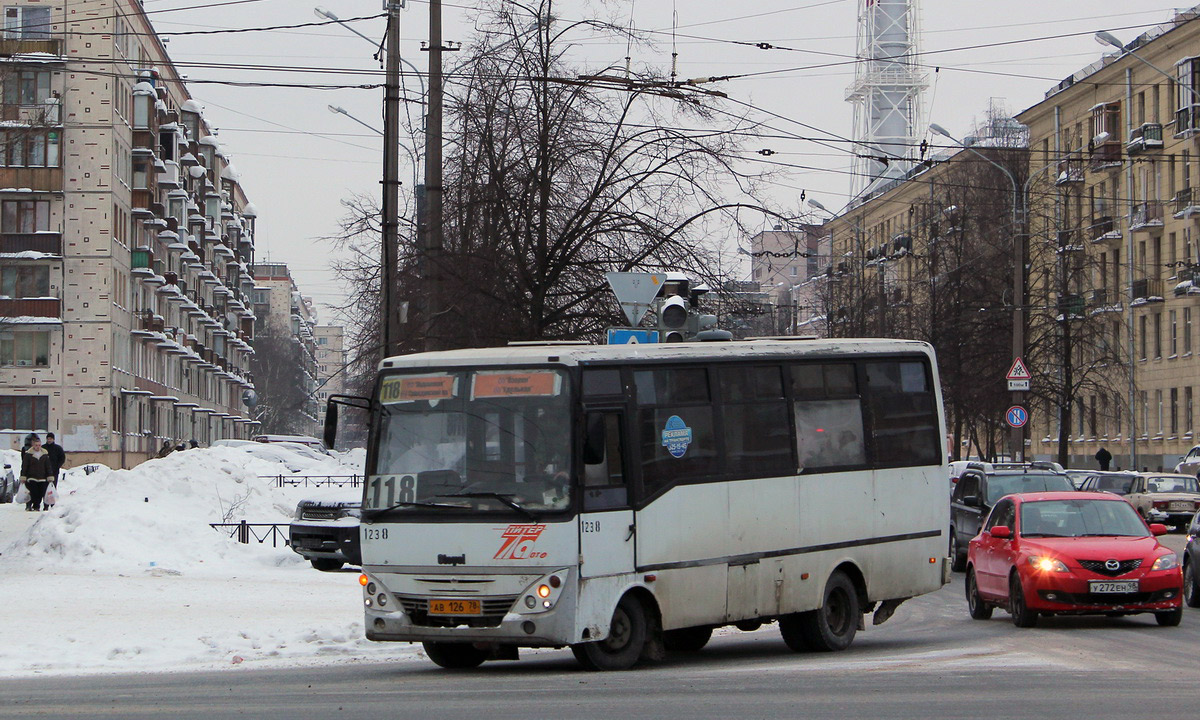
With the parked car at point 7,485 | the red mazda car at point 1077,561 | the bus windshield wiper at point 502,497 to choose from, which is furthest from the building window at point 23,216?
the bus windshield wiper at point 502,497

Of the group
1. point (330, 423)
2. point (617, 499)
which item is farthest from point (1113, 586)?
point (330, 423)

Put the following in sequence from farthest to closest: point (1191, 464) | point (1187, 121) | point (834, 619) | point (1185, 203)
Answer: point (1185, 203)
point (1187, 121)
point (1191, 464)
point (834, 619)

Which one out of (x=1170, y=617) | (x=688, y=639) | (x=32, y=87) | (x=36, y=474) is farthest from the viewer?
(x=32, y=87)

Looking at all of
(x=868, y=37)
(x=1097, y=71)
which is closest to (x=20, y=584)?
(x=1097, y=71)

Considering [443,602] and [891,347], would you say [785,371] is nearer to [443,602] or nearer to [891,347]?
[891,347]

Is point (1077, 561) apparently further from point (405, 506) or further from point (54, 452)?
point (54, 452)

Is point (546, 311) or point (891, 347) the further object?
point (546, 311)

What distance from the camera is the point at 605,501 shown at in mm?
13727

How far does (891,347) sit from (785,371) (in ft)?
5.43

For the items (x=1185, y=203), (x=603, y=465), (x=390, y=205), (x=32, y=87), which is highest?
(x=32, y=87)

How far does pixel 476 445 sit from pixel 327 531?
12.4 m

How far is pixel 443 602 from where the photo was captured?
1355cm

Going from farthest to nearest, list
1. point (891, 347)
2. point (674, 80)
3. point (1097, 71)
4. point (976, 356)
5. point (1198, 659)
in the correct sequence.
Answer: point (1097, 71), point (976, 356), point (674, 80), point (891, 347), point (1198, 659)

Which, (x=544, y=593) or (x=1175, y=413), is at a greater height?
(x=1175, y=413)
